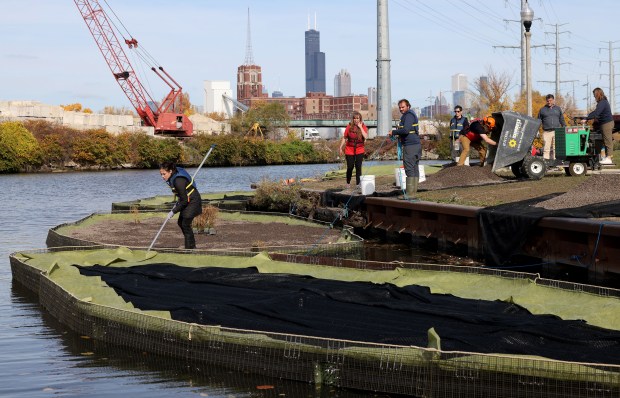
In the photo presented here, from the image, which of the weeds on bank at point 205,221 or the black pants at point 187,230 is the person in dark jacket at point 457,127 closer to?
the weeds on bank at point 205,221

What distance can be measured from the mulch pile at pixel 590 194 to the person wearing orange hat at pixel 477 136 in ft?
18.3

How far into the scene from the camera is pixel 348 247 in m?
16.9

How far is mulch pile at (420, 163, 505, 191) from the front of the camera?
2158cm

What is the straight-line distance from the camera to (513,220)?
597 inches

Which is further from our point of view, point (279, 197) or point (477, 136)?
point (279, 197)

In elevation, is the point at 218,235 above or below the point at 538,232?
below

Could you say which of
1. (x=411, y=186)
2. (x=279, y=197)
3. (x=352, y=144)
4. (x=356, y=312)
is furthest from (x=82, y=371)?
(x=279, y=197)

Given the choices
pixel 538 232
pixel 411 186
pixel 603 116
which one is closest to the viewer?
pixel 538 232

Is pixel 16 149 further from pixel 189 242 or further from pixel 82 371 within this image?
pixel 82 371

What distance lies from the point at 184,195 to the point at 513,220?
5.07 metres

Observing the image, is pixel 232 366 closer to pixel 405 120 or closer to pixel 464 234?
pixel 464 234

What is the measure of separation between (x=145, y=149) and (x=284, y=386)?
81447 mm

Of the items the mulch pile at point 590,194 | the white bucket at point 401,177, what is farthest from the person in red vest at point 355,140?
the mulch pile at point 590,194

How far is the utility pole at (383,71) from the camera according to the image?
5744 cm
